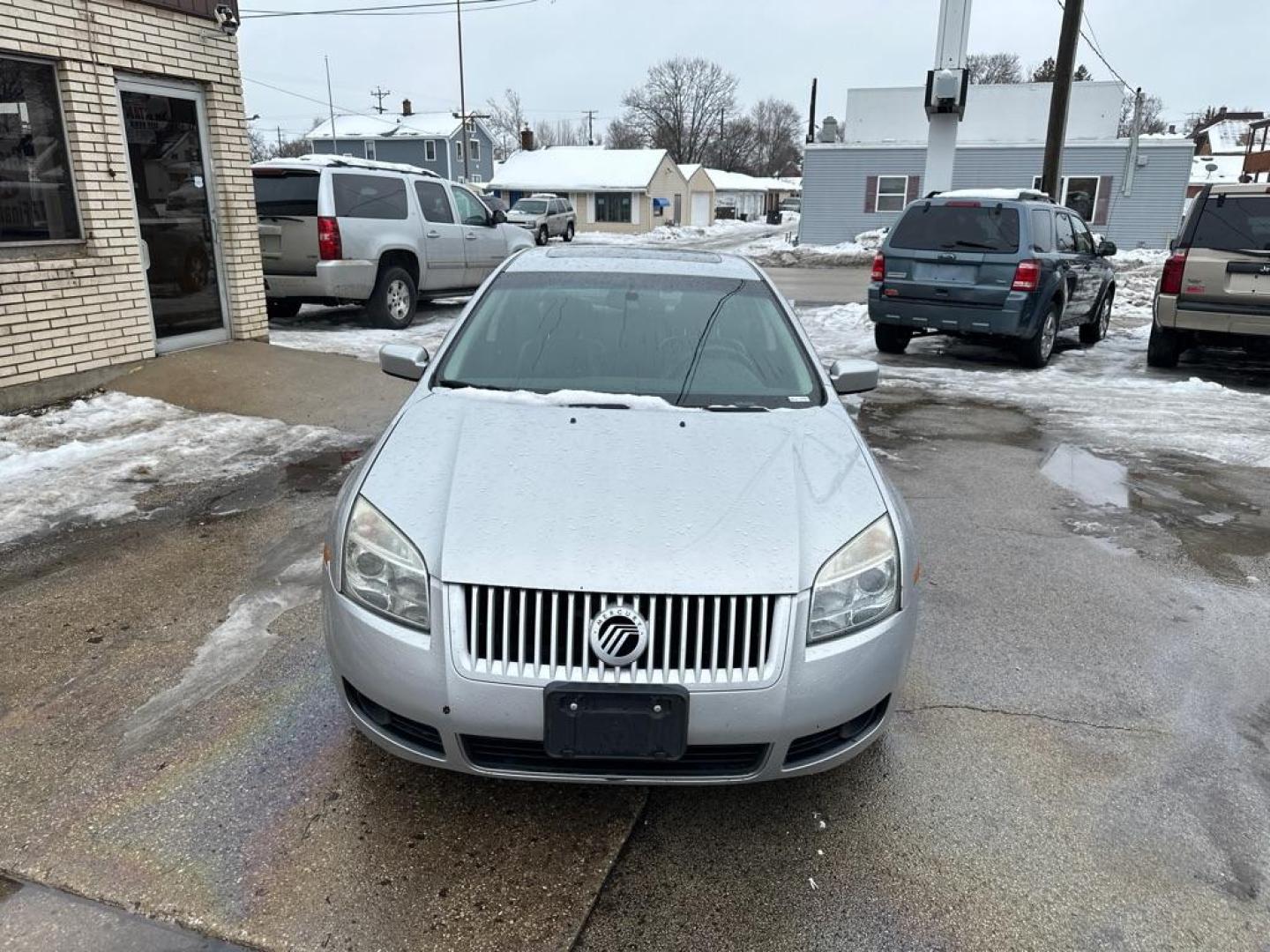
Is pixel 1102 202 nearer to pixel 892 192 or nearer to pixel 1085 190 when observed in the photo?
pixel 1085 190

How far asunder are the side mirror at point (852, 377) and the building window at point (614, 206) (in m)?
47.5

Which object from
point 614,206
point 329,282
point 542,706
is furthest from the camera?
point 614,206

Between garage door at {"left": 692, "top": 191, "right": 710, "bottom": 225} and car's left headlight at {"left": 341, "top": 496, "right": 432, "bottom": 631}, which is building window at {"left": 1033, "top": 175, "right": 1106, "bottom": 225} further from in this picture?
garage door at {"left": 692, "top": 191, "right": 710, "bottom": 225}

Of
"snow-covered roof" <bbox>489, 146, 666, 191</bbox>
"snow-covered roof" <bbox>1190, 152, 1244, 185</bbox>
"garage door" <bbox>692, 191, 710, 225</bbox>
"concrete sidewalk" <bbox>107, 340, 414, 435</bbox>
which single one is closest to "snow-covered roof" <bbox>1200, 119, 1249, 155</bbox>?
"snow-covered roof" <bbox>1190, 152, 1244, 185</bbox>

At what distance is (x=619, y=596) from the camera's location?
2326 mm

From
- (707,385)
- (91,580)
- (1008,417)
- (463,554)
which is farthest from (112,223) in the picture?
(1008,417)

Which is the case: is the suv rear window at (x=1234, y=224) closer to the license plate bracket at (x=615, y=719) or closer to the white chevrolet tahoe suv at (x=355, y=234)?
the white chevrolet tahoe suv at (x=355, y=234)

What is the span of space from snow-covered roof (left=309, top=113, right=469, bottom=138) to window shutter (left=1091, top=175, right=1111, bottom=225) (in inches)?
1691

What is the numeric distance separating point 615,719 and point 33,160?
7.11 meters

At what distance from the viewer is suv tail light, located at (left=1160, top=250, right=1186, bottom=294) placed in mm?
9070

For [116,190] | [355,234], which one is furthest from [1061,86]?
[116,190]

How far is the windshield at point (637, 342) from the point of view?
355cm

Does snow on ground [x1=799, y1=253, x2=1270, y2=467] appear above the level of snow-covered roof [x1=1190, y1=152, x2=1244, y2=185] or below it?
below

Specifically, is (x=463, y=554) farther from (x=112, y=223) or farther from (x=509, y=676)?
(x=112, y=223)
